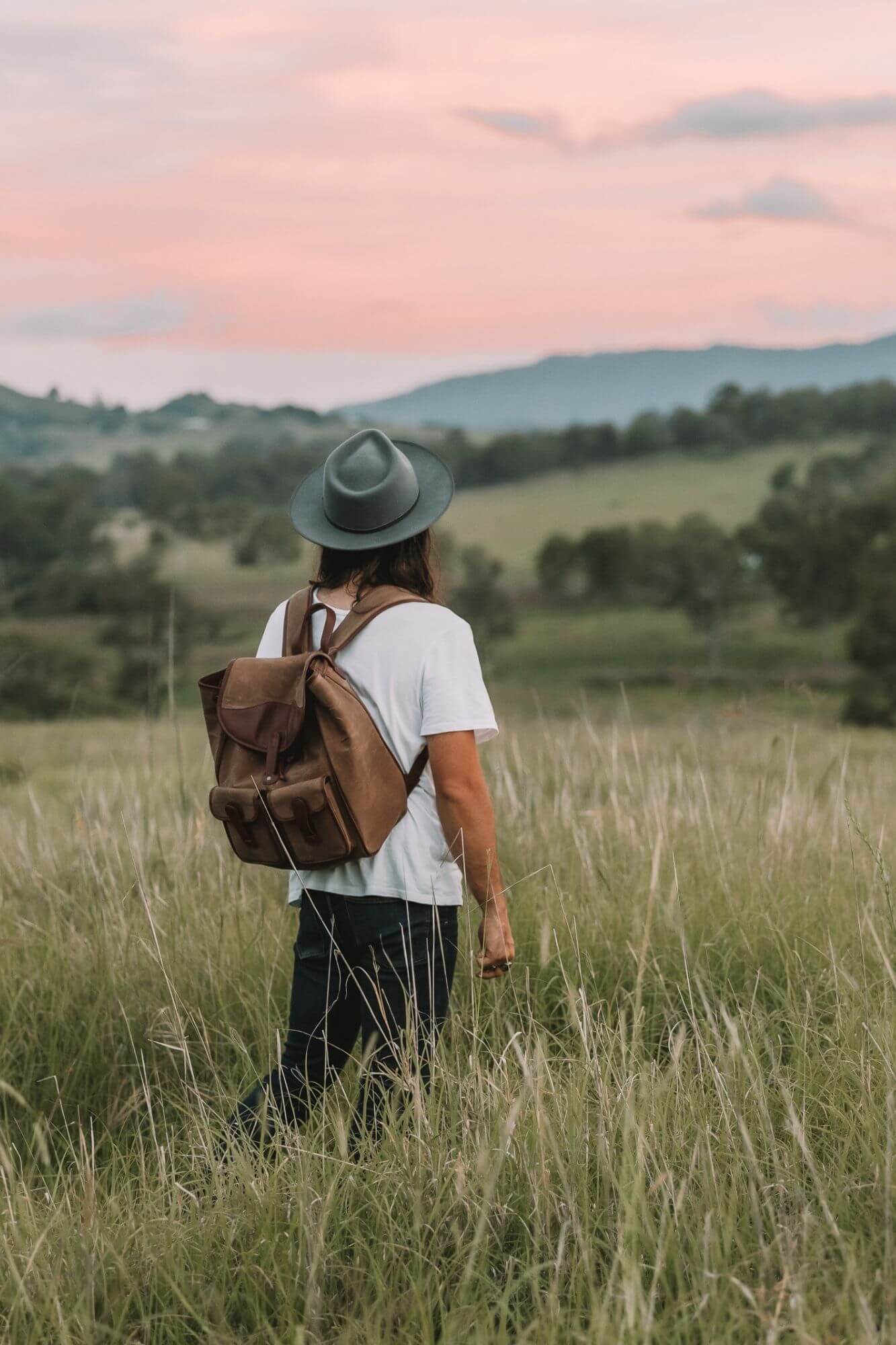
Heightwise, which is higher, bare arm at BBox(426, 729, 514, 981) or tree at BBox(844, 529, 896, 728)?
bare arm at BBox(426, 729, 514, 981)

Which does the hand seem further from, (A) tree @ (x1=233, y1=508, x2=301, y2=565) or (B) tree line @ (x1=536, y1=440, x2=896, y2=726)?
(A) tree @ (x1=233, y1=508, x2=301, y2=565)

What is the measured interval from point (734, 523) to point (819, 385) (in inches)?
1945

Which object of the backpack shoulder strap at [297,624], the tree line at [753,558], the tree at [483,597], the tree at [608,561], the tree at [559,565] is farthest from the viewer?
the tree at [559,565]

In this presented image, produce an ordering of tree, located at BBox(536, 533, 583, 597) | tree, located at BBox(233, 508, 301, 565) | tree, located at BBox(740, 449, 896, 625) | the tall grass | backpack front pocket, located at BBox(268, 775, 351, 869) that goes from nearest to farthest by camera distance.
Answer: the tall grass < backpack front pocket, located at BBox(268, 775, 351, 869) < tree, located at BBox(740, 449, 896, 625) < tree, located at BBox(536, 533, 583, 597) < tree, located at BBox(233, 508, 301, 565)

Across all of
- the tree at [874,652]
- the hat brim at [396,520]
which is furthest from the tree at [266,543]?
the hat brim at [396,520]

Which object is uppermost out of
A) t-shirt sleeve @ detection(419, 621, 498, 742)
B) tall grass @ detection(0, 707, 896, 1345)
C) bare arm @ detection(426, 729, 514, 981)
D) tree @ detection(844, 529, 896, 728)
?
t-shirt sleeve @ detection(419, 621, 498, 742)

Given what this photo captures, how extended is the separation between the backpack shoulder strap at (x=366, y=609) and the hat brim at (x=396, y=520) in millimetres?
126

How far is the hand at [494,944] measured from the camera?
10.5 feet

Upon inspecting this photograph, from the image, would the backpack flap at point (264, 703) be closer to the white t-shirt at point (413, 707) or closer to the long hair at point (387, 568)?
the white t-shirt at point (413, 707)

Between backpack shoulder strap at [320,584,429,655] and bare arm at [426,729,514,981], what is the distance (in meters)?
0.33

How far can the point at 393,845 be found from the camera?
3.29 m

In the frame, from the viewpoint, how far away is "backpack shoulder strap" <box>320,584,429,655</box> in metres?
3.24

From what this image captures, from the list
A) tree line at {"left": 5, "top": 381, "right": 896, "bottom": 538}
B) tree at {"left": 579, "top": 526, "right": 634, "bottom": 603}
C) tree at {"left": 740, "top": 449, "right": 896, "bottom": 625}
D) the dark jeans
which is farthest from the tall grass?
tree line at {"left": 5, "top": 381, "right": 896, "bottom": 538}

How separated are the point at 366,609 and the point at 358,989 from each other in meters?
1.00
